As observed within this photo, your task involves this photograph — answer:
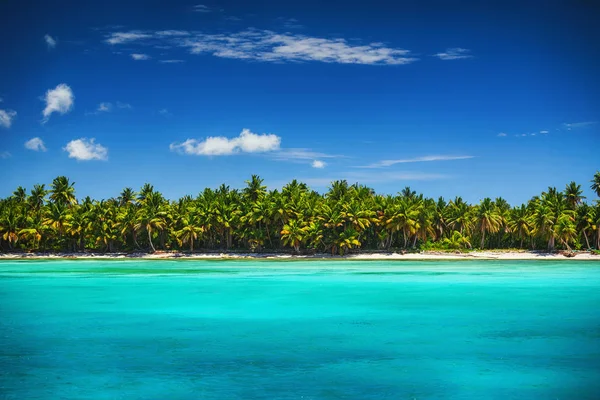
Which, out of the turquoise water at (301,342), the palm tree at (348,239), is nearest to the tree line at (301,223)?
the palm tree at (348,239)

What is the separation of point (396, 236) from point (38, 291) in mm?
61019

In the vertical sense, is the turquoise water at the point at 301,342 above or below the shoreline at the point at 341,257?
below

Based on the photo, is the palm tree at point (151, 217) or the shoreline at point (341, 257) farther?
the palm tree at point (151, 217)

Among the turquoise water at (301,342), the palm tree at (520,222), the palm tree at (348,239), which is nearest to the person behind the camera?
the turquoise water at (301,342)

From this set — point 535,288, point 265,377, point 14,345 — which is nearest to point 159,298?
point 14,345

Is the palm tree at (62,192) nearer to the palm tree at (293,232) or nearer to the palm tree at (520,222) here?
the palm tree at (293,232)

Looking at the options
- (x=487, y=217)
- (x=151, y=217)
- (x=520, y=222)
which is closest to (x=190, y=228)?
(x=151, y=217)

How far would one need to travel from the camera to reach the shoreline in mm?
85312

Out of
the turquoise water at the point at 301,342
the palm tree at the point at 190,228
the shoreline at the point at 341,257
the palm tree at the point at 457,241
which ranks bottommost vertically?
the turquoise water at the point at 301,342

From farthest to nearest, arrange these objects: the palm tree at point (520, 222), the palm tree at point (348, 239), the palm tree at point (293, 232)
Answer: the palm tree at point (520, 222) → the palm tree at point (293, 232) → the palm tree at point (348, 239)

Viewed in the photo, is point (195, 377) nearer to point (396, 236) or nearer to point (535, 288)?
point (535, 288)

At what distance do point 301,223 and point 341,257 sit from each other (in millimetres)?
7111

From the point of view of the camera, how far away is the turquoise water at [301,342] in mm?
17688

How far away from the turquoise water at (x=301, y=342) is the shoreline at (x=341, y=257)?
1589 inches
